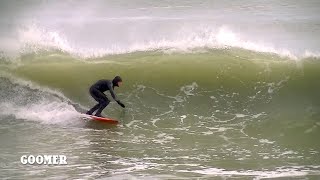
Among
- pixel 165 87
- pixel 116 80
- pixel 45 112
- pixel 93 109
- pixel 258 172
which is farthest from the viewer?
pixel 165 87

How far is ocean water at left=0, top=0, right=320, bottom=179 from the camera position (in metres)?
5.59

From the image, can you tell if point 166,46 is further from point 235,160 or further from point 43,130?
point 235,160

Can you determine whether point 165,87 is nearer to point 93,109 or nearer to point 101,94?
point 101,94

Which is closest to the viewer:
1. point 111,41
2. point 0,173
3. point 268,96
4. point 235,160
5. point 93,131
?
point 0,173

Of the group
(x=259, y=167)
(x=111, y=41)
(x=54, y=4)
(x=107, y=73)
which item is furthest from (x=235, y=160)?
(x=54, y=4)

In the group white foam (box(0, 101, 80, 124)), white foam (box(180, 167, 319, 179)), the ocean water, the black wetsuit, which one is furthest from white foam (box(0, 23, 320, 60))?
white foam (box(180, 167, 319, 179))

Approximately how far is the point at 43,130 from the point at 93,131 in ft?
2.49

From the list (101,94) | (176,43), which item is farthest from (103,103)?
(176,43)

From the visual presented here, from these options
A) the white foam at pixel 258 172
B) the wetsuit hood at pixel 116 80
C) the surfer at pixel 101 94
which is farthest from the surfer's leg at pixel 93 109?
the white foam at pixel 258 172

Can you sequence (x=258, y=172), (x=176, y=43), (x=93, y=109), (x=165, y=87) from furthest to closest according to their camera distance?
1. (x=176, y=43)
2. (x=165, y=87)
3. (x=93, y=109)
4. (x=258, y=172)

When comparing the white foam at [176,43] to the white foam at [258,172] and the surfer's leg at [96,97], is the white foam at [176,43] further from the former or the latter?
the white foam at [258,172]

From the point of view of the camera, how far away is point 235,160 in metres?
5.61

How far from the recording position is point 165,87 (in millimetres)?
8148

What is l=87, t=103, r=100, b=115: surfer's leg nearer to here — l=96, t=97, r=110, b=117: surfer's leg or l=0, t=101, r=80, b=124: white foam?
l=96, t=97, r=110, b=117: surfer's leg
